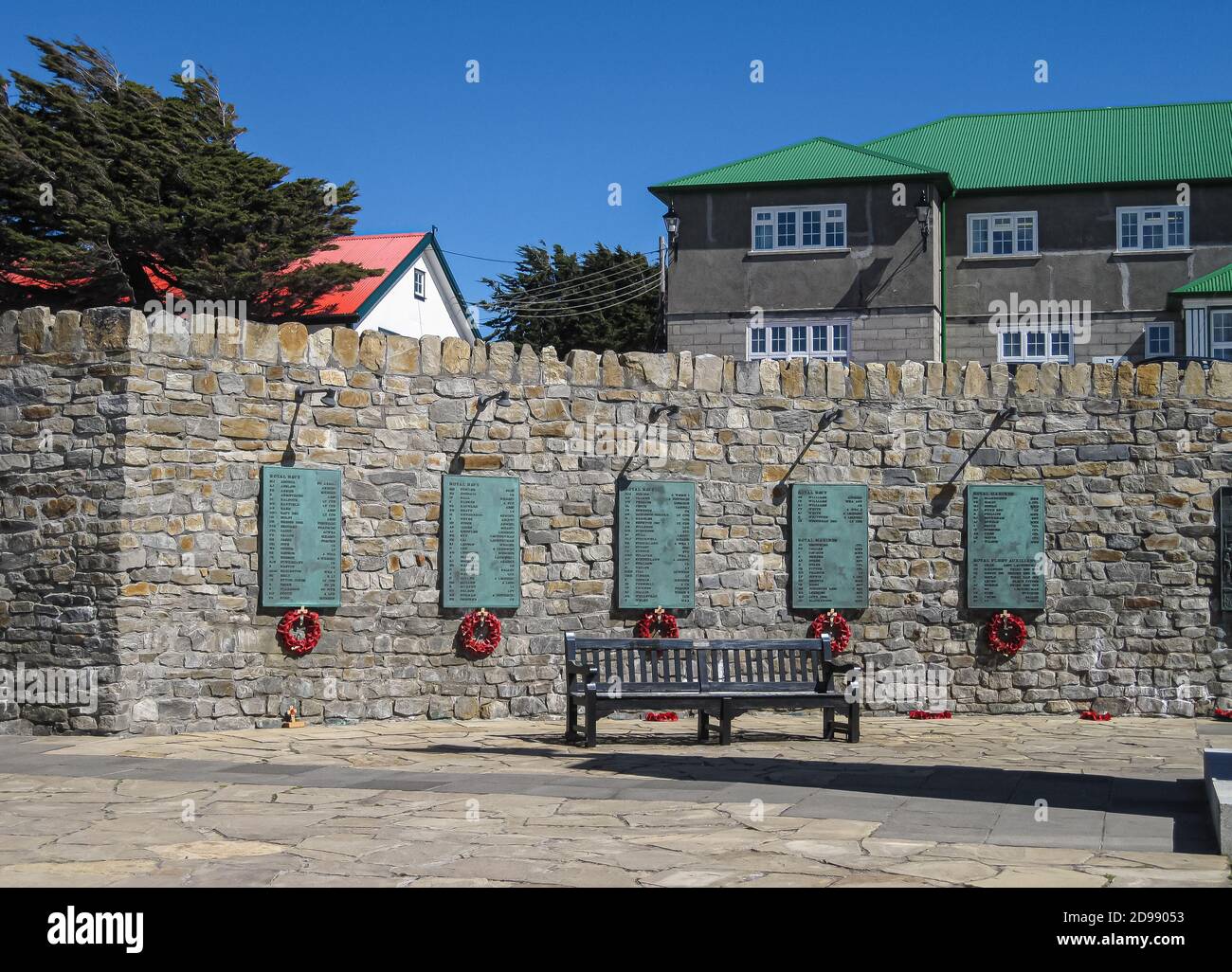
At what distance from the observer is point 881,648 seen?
45.3ft

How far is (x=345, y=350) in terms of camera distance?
12414 mm

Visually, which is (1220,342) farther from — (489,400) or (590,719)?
(590,719)

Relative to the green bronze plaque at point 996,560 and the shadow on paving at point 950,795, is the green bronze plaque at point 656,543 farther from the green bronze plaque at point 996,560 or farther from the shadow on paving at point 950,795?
the shadow on paving at point 950,795

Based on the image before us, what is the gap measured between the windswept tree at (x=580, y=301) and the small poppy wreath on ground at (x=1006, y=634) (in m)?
26.8

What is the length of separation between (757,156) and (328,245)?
32.8 ft

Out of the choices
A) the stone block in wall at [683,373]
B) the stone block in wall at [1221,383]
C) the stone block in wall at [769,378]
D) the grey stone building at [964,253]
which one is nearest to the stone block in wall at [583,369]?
the stone block in wall at [683,373]

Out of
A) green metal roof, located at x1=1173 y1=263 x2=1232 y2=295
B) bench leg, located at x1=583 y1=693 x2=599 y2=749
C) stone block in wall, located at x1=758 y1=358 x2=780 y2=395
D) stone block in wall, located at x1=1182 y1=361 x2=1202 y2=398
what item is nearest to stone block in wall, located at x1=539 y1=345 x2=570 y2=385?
stone block in wall, located at x1=758 y1=358 x2=780 y2=395

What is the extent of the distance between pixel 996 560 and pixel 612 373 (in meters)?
4.13

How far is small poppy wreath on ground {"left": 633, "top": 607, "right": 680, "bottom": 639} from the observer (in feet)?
43.3

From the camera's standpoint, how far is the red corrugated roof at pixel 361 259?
1229 inches

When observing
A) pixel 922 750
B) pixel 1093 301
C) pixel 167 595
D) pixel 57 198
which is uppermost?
pixel 57 198
